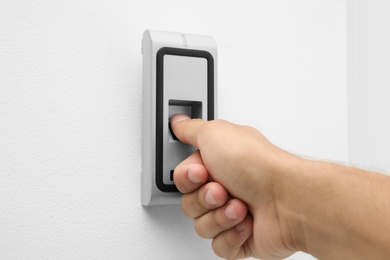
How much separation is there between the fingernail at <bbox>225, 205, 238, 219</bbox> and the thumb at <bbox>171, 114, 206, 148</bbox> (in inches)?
3.1

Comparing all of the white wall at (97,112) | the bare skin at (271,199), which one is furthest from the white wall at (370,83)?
the bare skin at (271,199)

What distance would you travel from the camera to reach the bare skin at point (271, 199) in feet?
1.48


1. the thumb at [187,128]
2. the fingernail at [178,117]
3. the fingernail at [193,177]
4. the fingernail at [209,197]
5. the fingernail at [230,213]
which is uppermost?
the fingernail at [178,117]

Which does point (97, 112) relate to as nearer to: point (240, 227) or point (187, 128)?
point (187, 128)

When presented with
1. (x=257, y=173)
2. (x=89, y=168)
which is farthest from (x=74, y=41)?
(x=257, y=173)

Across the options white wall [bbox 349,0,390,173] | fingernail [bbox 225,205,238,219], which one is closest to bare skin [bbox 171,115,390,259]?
fingernail [bbox 225,205,238,219]

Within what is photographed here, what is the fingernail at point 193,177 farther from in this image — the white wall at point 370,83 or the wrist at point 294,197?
the white wall at point 370,83

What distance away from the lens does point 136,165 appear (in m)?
0.59

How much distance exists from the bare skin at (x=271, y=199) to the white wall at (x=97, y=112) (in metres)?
0.07

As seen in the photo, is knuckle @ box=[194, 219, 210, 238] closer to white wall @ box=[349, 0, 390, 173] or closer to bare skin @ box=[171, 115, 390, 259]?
bare skin @ box=[171, 115, 390, 259]

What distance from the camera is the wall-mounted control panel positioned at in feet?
1.86

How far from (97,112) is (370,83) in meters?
0.38

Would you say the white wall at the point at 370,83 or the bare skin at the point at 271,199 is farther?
the white wall at the point at 370,83

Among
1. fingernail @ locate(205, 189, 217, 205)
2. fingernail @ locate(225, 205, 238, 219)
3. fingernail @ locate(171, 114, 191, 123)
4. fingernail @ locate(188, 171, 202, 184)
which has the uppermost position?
fingernail @ locate(171, 114, 191, 123)
